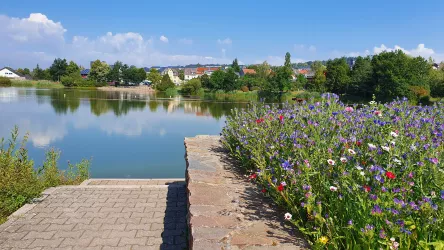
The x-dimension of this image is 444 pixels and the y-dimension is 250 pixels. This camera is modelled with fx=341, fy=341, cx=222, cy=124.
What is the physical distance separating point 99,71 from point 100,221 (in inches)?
3193

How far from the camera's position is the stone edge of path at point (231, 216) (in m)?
2.15

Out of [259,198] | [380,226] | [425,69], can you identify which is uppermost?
[425,69]

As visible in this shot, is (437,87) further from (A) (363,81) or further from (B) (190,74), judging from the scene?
(B) (190,74)

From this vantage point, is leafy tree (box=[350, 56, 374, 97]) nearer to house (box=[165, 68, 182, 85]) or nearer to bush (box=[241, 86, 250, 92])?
bush (box=[241, 86, 250, 92])

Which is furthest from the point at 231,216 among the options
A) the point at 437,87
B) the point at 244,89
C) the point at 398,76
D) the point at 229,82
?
the point at 244,89

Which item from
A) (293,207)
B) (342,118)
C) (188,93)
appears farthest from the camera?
(188,93)

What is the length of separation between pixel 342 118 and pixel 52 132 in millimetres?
13814

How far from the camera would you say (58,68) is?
8281 cm

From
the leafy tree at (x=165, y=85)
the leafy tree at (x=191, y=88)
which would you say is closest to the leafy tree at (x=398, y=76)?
the leafy tree at (x=191, y=88)

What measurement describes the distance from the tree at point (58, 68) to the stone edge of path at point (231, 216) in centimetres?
8802

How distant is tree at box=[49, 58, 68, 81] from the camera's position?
82.2m

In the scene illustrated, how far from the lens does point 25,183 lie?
4762 millimetres


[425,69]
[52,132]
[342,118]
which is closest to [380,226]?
[342,118]

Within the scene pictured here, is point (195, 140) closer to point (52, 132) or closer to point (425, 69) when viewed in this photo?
point (52, 132)
